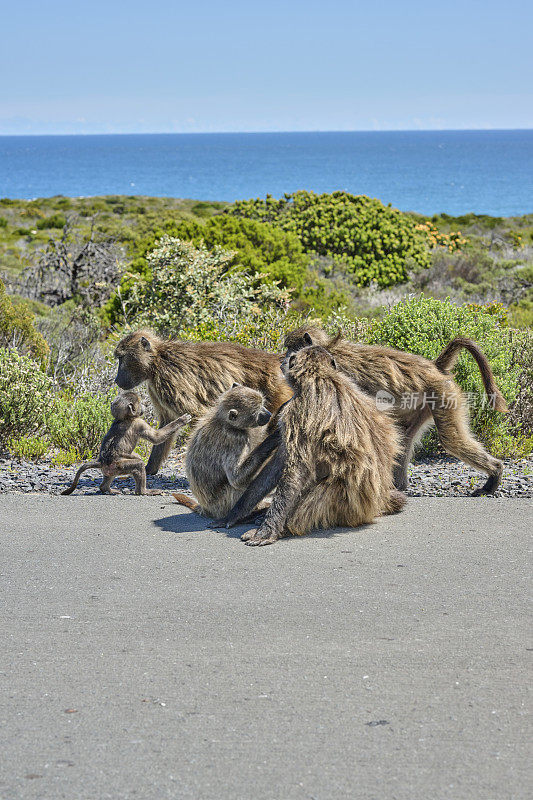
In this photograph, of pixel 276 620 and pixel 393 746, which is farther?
pixel 276 620

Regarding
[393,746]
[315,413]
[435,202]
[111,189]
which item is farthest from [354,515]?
[111,189]

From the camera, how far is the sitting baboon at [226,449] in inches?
196

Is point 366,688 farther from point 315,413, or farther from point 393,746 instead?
point 315,413

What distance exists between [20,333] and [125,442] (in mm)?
3974

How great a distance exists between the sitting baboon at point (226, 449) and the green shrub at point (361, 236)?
15665 millimetres

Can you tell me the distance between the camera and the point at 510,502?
Answer: 213 inches

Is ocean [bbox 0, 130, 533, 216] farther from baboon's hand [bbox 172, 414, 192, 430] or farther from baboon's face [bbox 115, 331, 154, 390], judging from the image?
baboon's hand [bbox 172, 414, 192, 430]

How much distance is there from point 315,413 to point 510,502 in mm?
1530

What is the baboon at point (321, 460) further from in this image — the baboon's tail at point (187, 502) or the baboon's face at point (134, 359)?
the baboon's face at point (134, 359)

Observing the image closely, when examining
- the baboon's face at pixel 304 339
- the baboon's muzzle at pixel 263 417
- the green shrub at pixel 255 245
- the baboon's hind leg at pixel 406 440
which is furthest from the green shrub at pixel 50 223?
the baboon's muzzle at pixel 263 417

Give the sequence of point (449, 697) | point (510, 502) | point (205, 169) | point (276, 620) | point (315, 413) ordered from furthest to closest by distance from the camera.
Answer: point (205, 169)
point (510, 502)
point (315, 413)
point (276, 620)
point (449, 697)

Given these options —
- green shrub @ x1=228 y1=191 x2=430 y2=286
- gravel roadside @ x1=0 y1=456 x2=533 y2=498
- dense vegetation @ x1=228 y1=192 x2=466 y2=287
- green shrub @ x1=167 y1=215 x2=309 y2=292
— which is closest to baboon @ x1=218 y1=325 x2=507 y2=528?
gravel roadside @ x1=0 y1=456 x2=533 y2=498

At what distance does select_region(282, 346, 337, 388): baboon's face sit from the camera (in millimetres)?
4820

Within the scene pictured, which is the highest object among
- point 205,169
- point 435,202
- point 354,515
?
point 205,169
